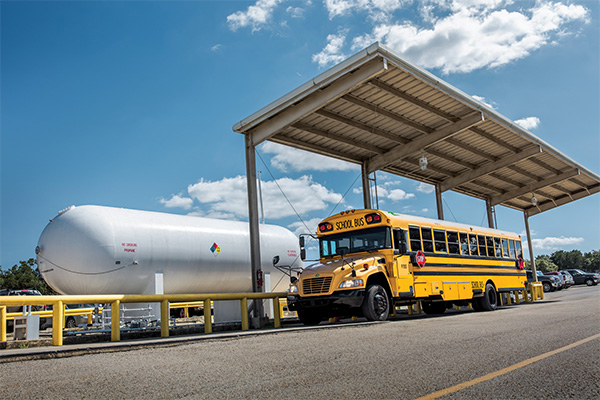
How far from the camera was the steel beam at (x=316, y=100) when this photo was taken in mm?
15129

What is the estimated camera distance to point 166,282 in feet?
51.2

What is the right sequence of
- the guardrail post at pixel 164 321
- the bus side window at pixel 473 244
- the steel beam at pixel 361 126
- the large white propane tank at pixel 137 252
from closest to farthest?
the guardrail post at pixel 164 321 → the large white propane tank at pixel 137 252 → the bus side window at pixel 473 244 → the steel beam at pixel 361 126

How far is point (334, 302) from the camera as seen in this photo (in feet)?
40.7

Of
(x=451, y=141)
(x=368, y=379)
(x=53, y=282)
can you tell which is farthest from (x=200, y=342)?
(x=451, y=141)

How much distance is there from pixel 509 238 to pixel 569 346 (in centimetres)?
1414

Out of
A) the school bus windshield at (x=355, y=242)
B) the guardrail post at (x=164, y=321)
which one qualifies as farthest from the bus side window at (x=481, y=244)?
the guardrail post at (x=164, y=321)

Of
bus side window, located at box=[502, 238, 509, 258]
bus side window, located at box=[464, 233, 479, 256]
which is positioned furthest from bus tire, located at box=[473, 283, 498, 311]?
bus side window, located at box=[502, 238, 509, 258]

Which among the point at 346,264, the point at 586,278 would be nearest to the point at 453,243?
the point at 346,264

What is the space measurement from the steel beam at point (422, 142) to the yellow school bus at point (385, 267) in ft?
14.4

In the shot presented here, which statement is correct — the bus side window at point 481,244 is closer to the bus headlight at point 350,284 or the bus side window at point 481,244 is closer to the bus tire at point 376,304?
the bus tire at point 376,304

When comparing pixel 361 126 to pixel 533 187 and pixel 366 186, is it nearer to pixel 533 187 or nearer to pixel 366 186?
pixel 366 186

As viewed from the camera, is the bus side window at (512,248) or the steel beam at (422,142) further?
the bus side window at (512,248)

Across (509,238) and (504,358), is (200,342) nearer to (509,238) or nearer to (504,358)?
(504,358)

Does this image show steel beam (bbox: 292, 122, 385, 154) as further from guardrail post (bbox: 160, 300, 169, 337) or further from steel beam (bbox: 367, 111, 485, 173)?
guardrail post (bbox: 160, 300, 169, 337)
